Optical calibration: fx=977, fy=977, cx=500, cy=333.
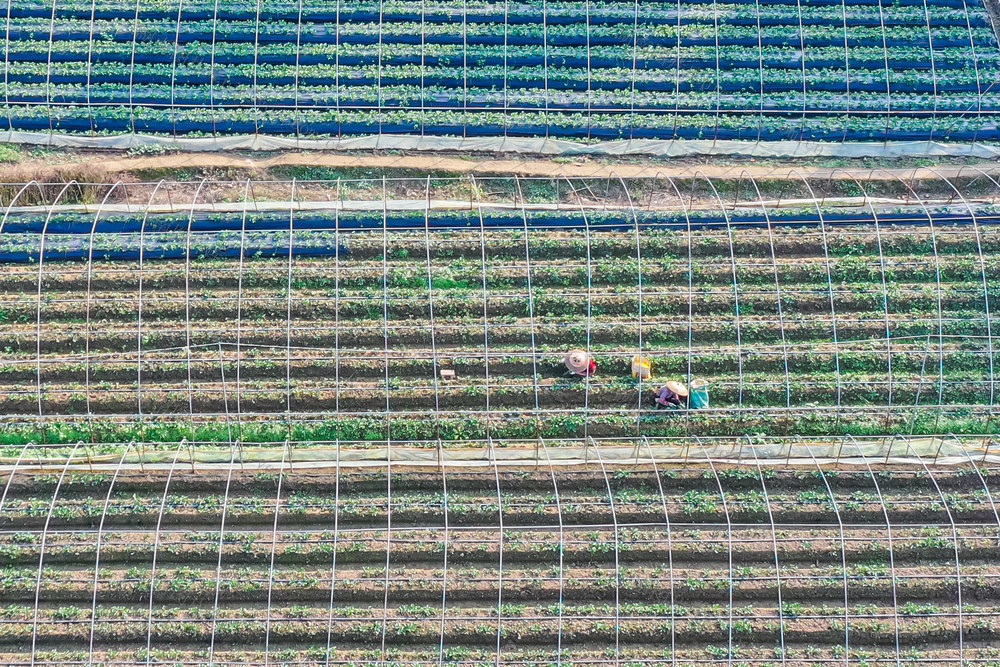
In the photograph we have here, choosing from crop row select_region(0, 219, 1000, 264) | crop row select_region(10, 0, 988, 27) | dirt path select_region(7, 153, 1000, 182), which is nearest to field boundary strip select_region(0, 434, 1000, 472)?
crop row select_region(0, 219, 1000, 264)

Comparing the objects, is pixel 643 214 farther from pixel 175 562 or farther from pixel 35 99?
pixel 35 99

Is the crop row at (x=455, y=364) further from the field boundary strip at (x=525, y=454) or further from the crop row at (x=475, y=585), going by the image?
the crop row at (x=475, y=585)

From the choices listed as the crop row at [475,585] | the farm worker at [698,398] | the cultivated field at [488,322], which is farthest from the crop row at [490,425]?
the crop row at [475,585]

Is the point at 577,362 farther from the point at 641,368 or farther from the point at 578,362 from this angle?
the point at 641,368

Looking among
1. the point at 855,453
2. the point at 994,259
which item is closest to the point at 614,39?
the point at 994,259

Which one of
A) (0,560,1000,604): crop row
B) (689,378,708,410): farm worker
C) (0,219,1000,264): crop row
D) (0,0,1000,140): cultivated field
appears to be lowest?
(0,560,1000,604): crop row

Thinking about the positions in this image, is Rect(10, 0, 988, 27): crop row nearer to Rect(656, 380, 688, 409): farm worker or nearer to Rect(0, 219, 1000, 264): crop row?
Rect(0, 219, 1000, 264): crop row

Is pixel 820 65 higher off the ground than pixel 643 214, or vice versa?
pixel 820 65
